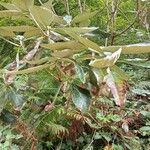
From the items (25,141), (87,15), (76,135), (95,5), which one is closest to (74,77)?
(87,15)

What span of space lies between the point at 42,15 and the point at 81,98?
→ 16 cm

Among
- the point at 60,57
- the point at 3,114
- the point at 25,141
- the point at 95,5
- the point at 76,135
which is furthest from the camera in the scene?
the point at 95,5

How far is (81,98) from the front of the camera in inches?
25.1

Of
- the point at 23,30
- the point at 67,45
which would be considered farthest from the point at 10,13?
the point at 67,45

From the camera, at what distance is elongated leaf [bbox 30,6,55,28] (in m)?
0.61

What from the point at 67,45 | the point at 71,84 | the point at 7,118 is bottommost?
the point at 7,118

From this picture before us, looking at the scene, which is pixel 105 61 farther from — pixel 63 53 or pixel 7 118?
pixel 7 118

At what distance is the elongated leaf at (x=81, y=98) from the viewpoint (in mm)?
629

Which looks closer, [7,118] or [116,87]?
A: [116,87]

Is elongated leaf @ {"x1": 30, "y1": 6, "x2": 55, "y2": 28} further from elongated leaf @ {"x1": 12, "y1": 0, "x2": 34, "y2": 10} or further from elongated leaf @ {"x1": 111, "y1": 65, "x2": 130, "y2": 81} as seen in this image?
elongated leaf @ {"x1": 111, "y1": 65, "x2": 130, "y2": 81}

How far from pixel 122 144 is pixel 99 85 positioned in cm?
111

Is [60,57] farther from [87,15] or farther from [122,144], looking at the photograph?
[122,144]

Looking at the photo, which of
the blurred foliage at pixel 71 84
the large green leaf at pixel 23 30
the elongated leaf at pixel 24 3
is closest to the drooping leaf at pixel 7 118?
the blurred foliage at pixel 71 84

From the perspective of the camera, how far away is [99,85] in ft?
1.99
